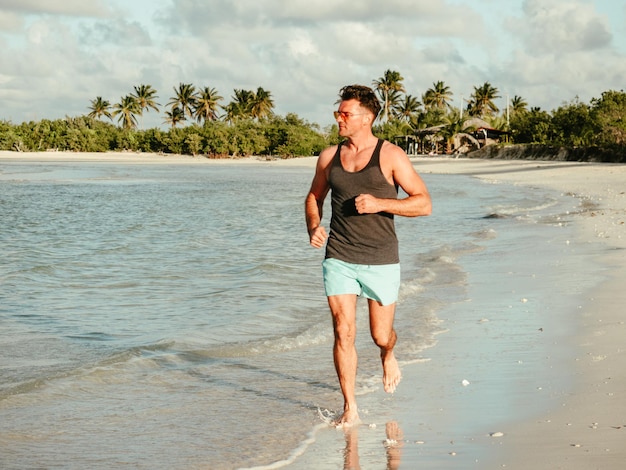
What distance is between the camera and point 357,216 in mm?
4945

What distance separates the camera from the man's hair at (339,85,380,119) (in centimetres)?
499

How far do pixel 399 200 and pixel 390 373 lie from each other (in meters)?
1.22

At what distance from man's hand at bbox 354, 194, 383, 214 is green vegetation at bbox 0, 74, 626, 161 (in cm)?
5546

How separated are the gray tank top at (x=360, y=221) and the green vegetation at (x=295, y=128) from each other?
55219 millimetres

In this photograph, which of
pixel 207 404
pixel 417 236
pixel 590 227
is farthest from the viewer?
pixel 417 236

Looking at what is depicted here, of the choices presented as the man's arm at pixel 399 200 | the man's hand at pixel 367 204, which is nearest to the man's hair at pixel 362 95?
the man's arm at pixel 399 200

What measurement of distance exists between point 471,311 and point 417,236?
965 cm

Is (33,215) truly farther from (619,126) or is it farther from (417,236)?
(619,126)

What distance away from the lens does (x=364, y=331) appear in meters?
8.38

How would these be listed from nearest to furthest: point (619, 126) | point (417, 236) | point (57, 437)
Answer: point (57, 437) < point (417, 236) < point (619, 126)

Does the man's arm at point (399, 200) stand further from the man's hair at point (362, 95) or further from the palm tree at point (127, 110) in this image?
the palm tree at point (127, 110)

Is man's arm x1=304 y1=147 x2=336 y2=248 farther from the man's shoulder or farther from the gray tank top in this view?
the man's shoulder

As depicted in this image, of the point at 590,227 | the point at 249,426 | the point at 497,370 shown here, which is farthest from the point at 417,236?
the point at 249,426

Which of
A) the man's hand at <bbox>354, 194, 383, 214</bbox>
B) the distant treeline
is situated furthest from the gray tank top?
the distant treeline
